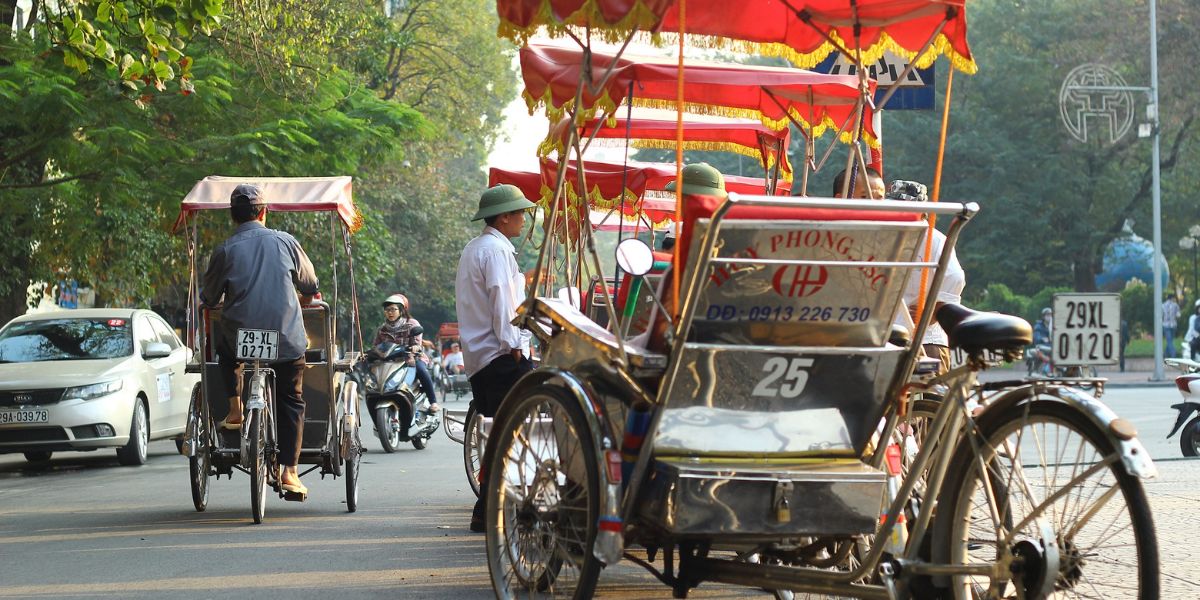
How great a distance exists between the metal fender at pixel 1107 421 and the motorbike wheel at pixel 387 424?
41.1 ft

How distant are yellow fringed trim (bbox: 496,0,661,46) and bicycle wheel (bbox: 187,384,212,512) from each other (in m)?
4.83

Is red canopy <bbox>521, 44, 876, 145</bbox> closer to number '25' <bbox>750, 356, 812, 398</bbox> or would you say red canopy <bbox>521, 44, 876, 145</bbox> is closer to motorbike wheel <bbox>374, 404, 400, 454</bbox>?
number '25' <bbox>750, 356, 812, 398</bbox>

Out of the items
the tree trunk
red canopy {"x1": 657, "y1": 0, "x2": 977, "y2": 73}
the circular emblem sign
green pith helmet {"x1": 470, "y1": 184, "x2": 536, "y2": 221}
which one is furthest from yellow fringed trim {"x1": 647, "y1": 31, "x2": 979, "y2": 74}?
the circular emblem sign

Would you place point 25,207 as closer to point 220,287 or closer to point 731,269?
point 220,287

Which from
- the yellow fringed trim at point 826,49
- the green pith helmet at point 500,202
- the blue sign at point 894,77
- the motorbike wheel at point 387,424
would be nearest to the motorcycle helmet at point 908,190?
the yellow fringed trim at point 826,49

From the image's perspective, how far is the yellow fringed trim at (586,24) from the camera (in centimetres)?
543

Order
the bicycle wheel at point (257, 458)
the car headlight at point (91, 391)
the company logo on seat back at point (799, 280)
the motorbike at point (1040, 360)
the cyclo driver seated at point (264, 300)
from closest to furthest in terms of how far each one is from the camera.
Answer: the company logo on seat back at point (799, 280)
the bicycle wheel at point (257, 458)
the cyclo driver seated at point (264, 300)
the car headlight at point (91, 391)
the motorbike at point (1040, 360)

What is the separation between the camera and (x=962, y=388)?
4559 millimetres

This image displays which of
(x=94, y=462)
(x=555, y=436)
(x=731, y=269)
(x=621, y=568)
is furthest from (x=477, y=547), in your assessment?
(x=94, y=462)

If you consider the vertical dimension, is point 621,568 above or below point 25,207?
below

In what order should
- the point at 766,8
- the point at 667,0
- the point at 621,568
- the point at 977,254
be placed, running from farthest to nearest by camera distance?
the point at 977,254
the point at 621,568
the point at 766,8
the point at 667,0

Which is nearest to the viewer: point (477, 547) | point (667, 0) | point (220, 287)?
point (667, 0)

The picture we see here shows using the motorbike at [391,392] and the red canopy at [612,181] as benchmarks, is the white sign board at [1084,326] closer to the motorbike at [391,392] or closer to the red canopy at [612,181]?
the red canopy at [612,181]

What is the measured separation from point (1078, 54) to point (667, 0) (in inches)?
1451
